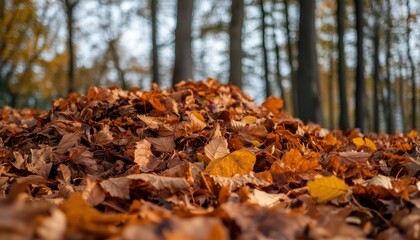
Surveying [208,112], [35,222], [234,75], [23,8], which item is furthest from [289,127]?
A: [23,8]

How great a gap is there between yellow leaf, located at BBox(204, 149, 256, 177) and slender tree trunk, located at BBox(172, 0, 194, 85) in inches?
173

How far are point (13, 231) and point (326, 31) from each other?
46.1ft

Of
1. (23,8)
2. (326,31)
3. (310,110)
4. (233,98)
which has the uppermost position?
(23,8)

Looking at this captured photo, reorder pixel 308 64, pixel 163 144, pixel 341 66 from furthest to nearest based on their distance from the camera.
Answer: pixel 341 66 → pixel 308 64 → pixel 163 144

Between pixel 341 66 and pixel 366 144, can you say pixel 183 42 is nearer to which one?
pixel 341 66

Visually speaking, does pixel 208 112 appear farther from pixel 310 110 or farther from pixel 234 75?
pixel 234 75

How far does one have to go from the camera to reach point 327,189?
4.74ft

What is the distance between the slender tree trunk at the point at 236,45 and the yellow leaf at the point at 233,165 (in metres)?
5.57

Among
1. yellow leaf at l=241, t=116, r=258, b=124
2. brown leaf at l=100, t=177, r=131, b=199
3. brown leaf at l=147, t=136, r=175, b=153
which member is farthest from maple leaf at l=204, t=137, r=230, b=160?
yellow leaf at l=241, t=116, r=258, b=124

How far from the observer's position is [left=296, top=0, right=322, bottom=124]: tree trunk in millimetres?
6098

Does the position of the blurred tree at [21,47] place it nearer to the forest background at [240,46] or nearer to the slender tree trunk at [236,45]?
the forest background at [240,46]

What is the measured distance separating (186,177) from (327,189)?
0.59 meters

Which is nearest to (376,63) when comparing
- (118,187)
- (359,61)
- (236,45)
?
(359,61)

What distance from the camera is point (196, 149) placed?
2.25m
